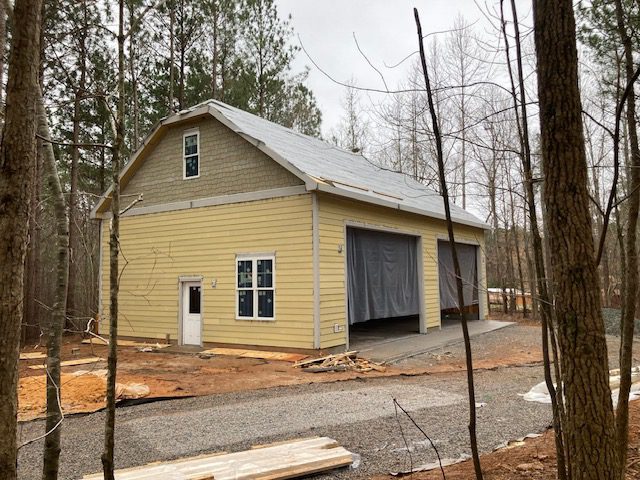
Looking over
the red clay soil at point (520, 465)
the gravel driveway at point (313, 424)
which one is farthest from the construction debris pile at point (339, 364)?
the red clay soil at point (520, 465)

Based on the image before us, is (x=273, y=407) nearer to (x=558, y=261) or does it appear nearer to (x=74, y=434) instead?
(x=74, y=434)

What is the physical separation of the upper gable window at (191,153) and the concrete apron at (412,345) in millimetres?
6542

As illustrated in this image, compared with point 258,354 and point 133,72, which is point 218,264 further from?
point 133,72

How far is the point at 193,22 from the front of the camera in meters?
20.2

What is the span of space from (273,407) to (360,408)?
1.19 metres

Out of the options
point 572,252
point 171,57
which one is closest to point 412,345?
point 572,252

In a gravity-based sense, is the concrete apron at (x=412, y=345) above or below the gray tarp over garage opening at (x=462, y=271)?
below

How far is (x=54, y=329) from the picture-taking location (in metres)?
2.71

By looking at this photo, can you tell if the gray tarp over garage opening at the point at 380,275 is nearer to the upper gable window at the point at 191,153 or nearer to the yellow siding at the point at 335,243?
the yellow siding at the point at 335,243

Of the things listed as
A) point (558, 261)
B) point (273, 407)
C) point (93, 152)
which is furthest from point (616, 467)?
point (93, 152)

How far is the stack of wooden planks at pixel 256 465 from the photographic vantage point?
364cm

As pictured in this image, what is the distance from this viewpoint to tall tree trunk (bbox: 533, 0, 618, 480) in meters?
1.78

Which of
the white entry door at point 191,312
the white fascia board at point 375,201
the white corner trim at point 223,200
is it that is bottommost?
the white entry door at point 191,312

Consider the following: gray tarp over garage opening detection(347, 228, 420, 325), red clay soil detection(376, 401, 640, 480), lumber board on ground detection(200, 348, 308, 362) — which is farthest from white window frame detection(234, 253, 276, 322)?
red clay soil detection(376, 401, 640, 480)
